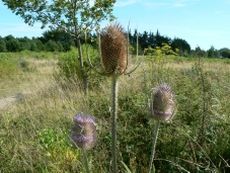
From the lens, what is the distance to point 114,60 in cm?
290

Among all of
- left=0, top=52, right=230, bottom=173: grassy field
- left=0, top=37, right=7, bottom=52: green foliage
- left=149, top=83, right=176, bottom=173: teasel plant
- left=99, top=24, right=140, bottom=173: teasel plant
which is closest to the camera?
left=99, top=24, right=140, bottom=173: teasel plant

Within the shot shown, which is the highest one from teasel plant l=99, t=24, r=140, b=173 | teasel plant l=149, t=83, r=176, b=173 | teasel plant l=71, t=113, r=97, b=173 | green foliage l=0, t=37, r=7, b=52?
teasel plant l=99, t=24, r=140, b=173

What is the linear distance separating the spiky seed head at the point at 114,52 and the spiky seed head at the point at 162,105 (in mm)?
379

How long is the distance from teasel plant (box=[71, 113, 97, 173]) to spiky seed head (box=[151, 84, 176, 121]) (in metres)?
0.41

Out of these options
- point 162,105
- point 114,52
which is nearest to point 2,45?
point 162,105

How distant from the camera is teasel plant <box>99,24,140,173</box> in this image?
9.42 ft

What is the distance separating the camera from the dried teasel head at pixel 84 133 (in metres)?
3.15

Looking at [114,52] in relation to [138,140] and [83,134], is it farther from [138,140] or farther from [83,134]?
[138,140]

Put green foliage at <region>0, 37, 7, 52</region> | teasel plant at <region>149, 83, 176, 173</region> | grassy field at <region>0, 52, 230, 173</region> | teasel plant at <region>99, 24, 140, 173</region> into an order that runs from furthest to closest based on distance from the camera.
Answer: green foliage at <region>0, 37, 7, 52</region> → grassy field at <region>0, 52, 230, 173</region> → teasel plant at <region>149, 83, 176, 173</region> → teasel plant at <region>99, 24, 140, 173</region>

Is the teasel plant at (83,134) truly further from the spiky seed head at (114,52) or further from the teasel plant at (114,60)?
the spiky seed head at (114,52)

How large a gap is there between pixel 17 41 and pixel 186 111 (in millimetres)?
69580

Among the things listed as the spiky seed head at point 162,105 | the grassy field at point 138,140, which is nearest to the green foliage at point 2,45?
the grassy field at point 138,140

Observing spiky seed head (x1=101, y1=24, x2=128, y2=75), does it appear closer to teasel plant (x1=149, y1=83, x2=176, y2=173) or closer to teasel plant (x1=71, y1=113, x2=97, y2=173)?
teasel plant (x1=149, y1=83, x2=176, y2=173)

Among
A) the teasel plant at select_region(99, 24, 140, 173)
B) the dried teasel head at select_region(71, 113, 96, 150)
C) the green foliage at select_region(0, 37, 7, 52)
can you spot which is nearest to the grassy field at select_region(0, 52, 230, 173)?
the dried teasel head at select_region(71, 113, 96, 150)
